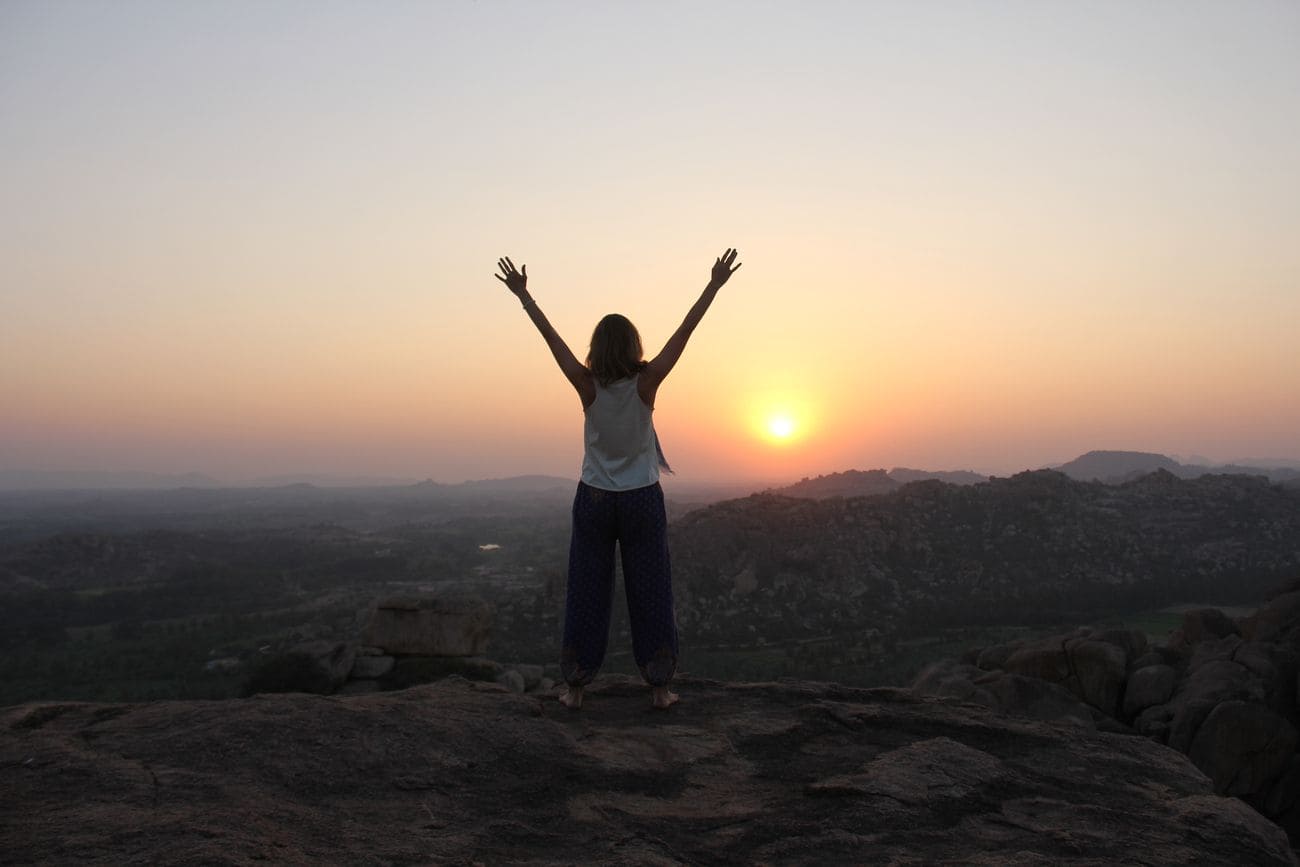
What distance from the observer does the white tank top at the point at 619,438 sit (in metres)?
5.17

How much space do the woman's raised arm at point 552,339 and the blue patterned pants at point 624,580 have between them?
645mm

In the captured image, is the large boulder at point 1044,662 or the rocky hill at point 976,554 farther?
the rocky hill at point 976,554

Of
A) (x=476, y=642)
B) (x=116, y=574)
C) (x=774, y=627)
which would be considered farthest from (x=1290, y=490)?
(x=116, y=574)

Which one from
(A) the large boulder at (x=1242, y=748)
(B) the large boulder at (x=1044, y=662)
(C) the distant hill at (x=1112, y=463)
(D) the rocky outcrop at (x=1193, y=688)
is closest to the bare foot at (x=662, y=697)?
(D) the rocky outcrop at (x=1193, y=688)

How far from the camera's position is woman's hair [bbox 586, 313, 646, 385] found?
5137 mm

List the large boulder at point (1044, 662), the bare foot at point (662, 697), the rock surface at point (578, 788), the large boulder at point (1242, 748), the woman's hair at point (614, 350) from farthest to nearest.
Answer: the large boulder at point (1044, 662)
the large boulder at point (1242, 748)
the bare foot at point (662, 697)
the woman's hair at point (614, 350)
the rock surface at point (578, 788)

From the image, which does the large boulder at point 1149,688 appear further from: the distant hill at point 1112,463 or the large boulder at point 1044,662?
the distant hill at point 1112,463

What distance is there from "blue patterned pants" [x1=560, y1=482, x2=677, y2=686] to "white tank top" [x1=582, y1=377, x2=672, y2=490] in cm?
8

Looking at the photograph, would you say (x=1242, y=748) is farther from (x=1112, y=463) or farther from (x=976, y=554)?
(x=1112, y=463)

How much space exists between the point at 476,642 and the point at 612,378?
9.17 metres

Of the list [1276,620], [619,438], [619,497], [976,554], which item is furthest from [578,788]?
[976,554]

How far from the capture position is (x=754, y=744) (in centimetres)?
474

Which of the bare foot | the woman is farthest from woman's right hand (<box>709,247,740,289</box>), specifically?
the bare foot

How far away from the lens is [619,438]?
205 inches
